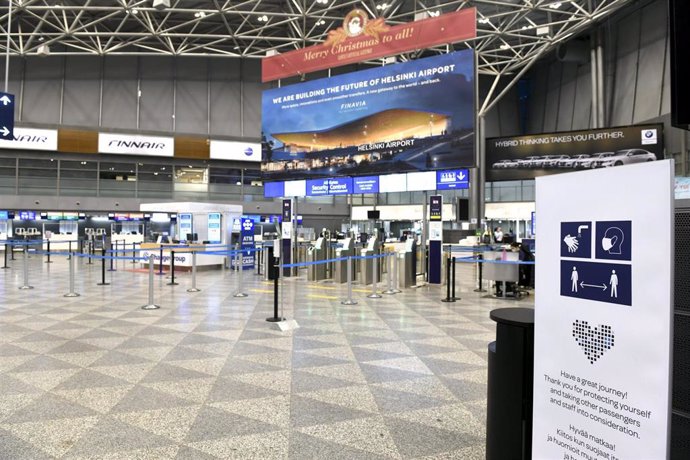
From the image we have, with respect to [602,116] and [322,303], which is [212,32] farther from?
[322,303]

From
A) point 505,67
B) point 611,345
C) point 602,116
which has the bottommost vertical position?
point 611,345

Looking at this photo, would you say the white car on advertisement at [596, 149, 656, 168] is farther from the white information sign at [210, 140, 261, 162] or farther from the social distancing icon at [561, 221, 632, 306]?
the white information sign at [210, 140, 261, 162]

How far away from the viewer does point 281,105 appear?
650 inches

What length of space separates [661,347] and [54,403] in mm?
4335

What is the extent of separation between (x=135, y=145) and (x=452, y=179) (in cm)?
2216

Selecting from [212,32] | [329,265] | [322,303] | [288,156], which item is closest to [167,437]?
[322,303]

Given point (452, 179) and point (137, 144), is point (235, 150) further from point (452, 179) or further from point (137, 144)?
point (452, 179)

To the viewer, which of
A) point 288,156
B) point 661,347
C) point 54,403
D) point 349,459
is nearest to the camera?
point 661,347

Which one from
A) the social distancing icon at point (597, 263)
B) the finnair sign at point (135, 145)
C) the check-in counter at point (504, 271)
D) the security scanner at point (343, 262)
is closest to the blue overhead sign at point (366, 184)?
the security scanner at point (343, 262)

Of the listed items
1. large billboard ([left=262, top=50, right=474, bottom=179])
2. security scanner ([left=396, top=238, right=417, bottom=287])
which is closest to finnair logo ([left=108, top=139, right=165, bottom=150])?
large billboard ([left=262, top=50, right=474, bottom=179])

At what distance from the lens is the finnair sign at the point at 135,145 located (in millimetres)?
28312

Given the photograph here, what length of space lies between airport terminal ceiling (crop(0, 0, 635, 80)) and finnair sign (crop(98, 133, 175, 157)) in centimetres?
471

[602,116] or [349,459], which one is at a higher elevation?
[602,116]

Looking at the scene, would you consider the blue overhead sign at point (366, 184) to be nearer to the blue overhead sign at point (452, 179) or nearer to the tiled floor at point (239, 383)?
the blue overhead sign at point (452, 179)
